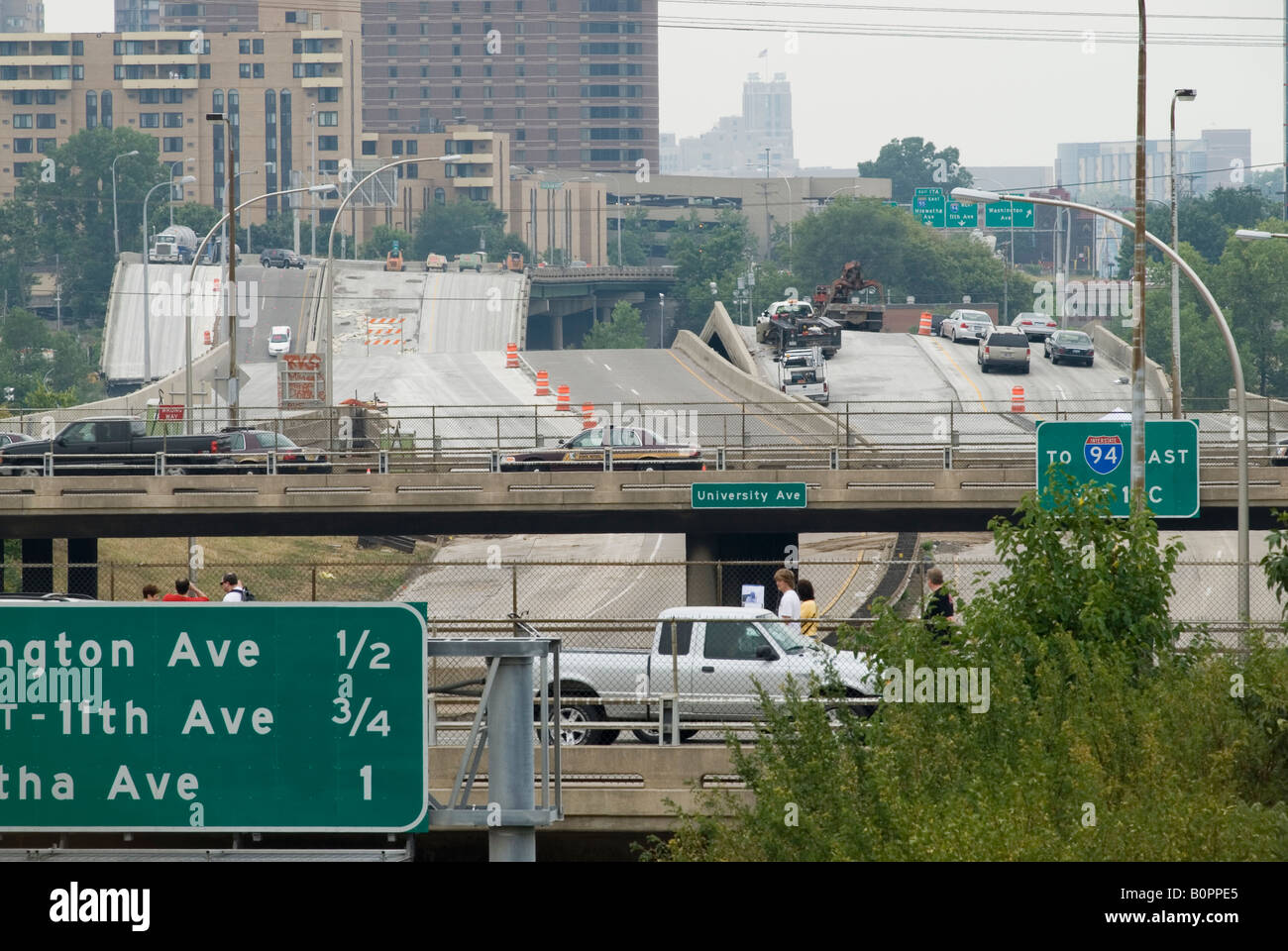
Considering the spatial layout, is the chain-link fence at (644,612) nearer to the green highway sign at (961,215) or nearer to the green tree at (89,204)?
the green highway sign at (961,215)

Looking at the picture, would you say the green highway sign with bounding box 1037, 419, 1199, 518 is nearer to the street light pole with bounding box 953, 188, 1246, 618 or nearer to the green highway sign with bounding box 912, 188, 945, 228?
the street light pole with bounding box 953, 188, 1246, 618

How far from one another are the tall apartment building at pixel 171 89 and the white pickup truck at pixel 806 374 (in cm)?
13726

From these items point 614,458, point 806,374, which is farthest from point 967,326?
point 614,458

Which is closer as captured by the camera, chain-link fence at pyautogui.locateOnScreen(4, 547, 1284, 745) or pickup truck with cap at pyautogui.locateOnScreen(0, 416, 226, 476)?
chain-link fence at pyautogui.locateOnScreen(4, 547, 1284, 745)

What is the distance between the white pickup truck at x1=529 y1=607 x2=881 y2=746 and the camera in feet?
54.0

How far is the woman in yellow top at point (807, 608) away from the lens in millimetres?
16531

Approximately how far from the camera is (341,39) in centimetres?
19425

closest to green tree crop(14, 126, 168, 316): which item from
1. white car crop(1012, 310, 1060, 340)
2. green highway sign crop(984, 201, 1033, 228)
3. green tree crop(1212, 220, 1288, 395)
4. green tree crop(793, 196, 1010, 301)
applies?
green tree crop(793, 196, 1010, 301)

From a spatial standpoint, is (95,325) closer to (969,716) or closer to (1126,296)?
(1126,296)

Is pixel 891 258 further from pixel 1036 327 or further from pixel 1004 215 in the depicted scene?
pixel 1036 327

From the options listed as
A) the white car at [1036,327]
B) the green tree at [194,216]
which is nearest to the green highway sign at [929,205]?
the white car at [1036,327]

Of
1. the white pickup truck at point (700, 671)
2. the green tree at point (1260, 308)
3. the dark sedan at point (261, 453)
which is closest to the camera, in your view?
the white pickup truck at point (700, 671)

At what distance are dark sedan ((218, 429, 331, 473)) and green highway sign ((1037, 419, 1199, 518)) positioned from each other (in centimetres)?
1488

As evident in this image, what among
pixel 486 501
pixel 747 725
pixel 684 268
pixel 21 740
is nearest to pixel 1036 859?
pixel 21 740
